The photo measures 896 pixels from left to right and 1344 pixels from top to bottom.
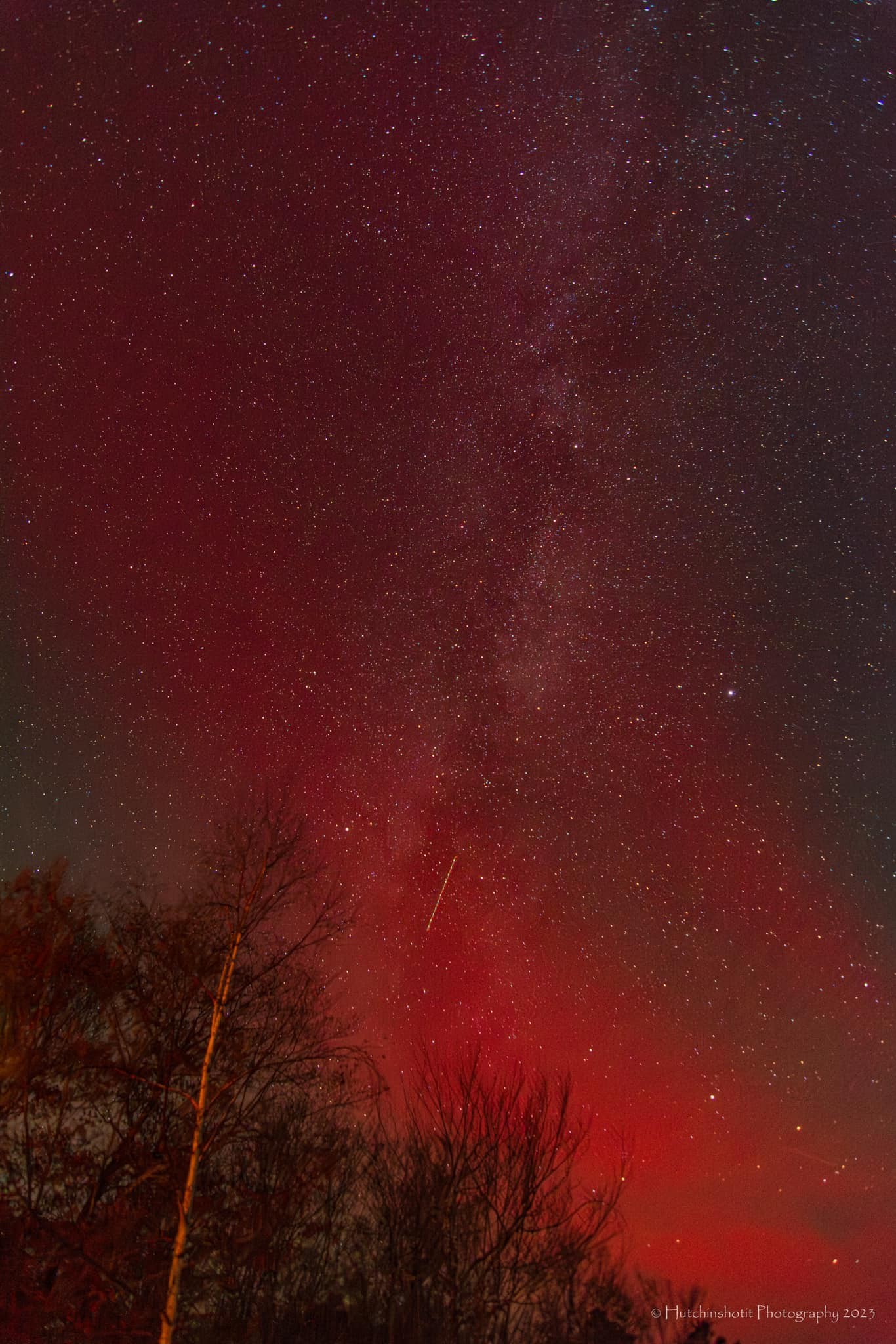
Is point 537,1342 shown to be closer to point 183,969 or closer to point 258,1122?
point 258,1122

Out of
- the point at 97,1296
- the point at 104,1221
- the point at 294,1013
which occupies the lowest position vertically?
the point at 97,1296

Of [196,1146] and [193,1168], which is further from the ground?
[196,1146]

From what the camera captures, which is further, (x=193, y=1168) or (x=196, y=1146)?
(x=196, y=1146)

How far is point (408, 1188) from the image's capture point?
22906 mm

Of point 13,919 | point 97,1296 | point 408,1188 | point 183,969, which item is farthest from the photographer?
point 408,1188

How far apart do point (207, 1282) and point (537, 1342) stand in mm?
10701

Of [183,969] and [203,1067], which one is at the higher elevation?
[183,969]

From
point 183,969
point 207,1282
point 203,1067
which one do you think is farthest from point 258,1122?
point 203,1067

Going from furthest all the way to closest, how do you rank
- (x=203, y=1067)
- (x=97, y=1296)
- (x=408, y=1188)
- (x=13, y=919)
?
(x=408, y=1188)
(x=13, y=919)
(x=97, y=1296)
(x=203, y=1067)

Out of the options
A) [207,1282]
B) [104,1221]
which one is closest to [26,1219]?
[104,1221]

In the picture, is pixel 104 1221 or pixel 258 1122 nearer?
pixel 104 1221

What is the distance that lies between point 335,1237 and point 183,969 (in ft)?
37.6

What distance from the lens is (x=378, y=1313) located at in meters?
23.5

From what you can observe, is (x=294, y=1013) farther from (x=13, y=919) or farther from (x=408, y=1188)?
(x=408, y=1188)
